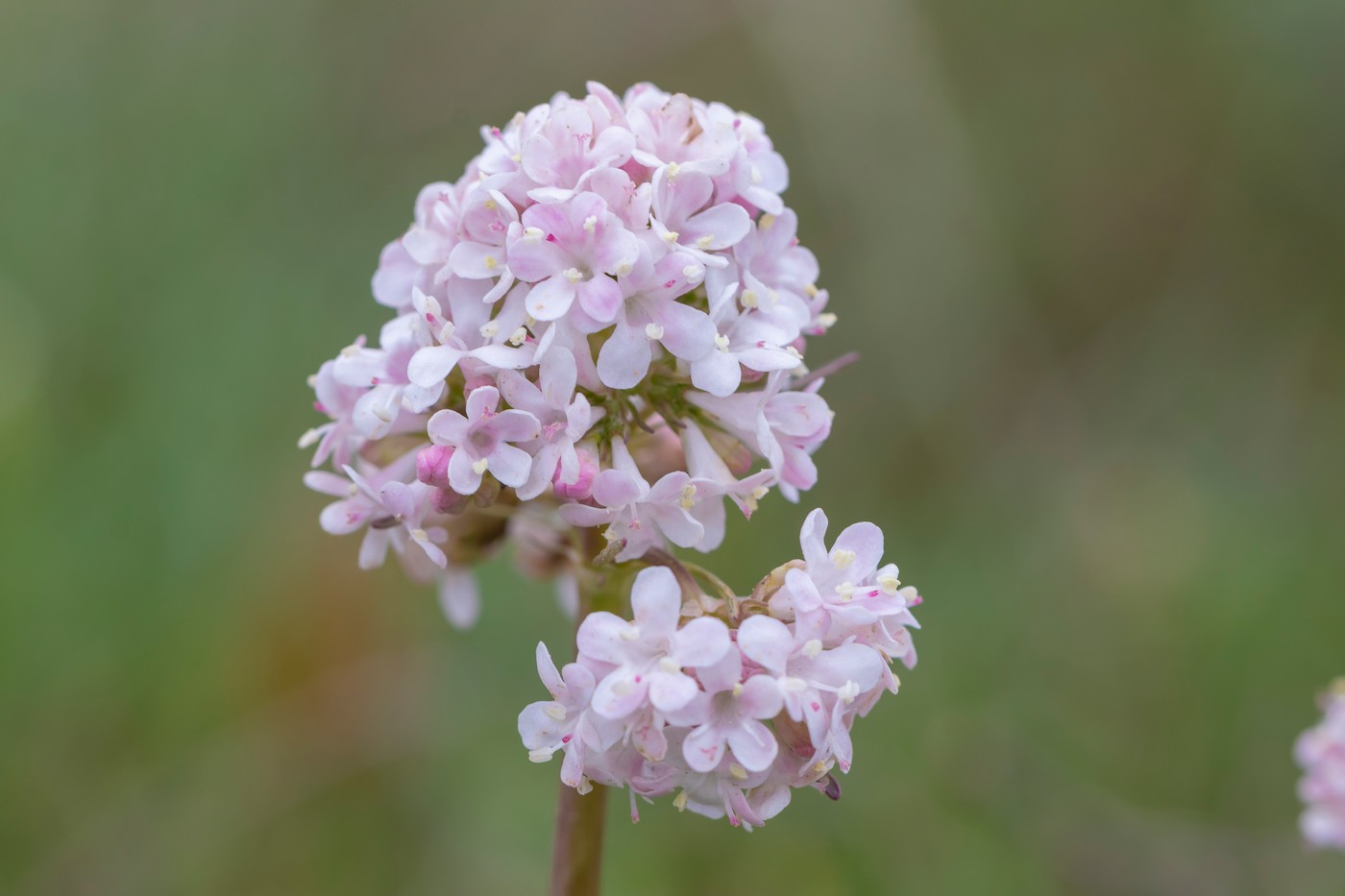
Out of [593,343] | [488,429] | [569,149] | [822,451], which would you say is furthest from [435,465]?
[822,451]

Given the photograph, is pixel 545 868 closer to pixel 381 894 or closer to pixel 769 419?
pixel 381 894

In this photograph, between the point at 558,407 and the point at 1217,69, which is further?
the point at 1217,69

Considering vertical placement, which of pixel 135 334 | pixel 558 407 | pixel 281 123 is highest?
pixel 281 123

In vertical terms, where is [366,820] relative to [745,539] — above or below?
below

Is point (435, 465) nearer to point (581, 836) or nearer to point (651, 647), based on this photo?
point (651, 647)

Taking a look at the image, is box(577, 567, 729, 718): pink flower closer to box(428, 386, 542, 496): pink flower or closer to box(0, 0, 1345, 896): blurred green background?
box(428, 386, 542, 496): pink flower

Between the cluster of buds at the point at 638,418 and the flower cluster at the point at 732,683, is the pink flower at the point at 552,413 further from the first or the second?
the flower cluster at the point at 732,683

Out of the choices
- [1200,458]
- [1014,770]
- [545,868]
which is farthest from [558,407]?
[1200,458]
